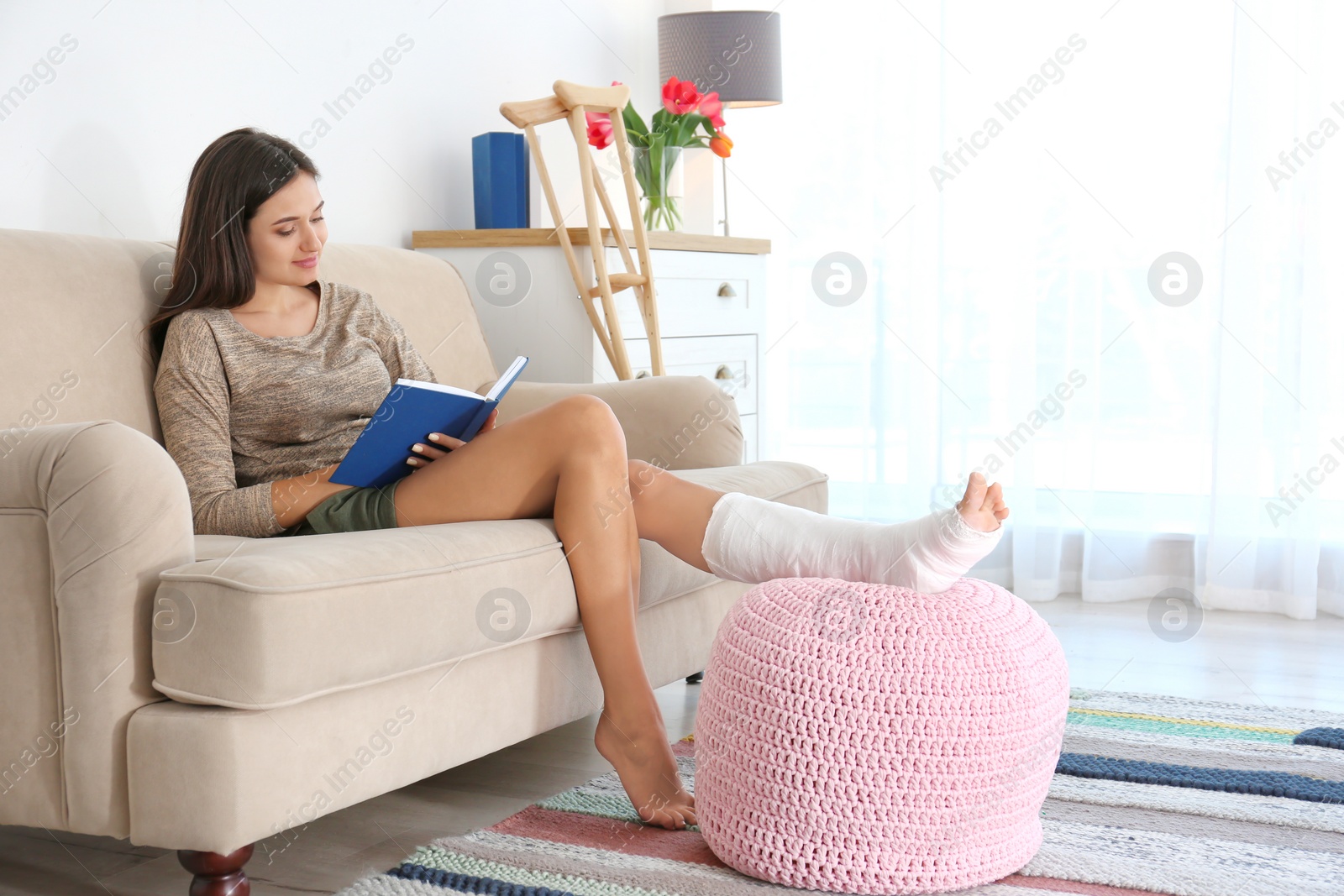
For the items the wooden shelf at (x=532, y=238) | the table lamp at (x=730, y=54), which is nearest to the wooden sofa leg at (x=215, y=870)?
the wooden shelf at (x=532, y=238)

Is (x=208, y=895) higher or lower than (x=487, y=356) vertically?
lower

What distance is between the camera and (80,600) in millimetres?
1296

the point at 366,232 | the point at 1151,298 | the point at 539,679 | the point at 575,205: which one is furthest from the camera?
the point at 575,205

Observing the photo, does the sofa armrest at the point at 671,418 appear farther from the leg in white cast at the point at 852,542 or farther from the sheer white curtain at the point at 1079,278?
the sheer white curtain at the point at 1079,278

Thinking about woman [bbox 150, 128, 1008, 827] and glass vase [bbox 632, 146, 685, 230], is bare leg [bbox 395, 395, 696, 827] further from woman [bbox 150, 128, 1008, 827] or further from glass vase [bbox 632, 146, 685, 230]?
glass vase [bbox 632, 146, 685, 230]

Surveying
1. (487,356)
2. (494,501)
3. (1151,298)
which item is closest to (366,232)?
(487,356)

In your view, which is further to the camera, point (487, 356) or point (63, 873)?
point (487, 356)

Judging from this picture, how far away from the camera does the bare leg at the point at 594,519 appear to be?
1.62m

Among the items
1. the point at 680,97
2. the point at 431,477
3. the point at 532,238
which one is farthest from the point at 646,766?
the point at 680,97

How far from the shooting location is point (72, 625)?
4.26 ft

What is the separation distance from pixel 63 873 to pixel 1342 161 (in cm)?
294

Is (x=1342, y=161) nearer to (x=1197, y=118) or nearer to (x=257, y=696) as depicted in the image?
(x=1197, y=118)

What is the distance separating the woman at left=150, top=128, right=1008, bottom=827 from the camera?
1605 millimetres

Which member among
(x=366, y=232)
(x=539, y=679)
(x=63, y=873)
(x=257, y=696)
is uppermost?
(x=366, y=232)
